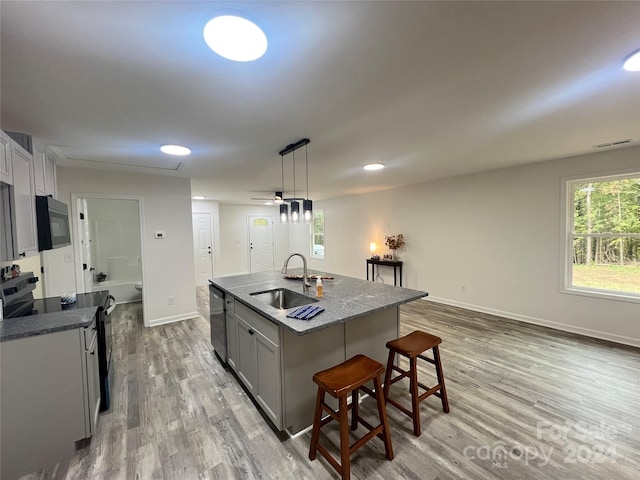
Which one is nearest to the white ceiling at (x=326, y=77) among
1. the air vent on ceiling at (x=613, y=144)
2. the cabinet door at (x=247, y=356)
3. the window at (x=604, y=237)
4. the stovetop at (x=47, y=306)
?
the air vent on ceiling at (x=613, y=144)

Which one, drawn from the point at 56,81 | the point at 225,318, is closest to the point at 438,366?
the point at 225,318

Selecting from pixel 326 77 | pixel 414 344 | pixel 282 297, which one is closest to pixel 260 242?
pixel 282 297

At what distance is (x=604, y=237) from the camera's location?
10.6 ft

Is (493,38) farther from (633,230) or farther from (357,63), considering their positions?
(633,230)

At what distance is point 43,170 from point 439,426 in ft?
13.2

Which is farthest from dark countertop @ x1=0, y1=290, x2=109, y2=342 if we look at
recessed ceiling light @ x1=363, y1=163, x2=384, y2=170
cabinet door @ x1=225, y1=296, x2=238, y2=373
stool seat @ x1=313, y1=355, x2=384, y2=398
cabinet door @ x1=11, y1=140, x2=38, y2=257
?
recessed ceiling light @ x1=363, y1=163, x2=384, y2=170

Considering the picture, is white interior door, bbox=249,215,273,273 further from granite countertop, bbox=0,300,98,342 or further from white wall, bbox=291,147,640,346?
granite countertop, bbox=0,300,98,342

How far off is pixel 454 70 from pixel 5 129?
3.23 metres

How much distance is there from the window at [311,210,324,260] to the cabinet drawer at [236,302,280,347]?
539cm

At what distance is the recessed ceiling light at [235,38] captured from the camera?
3.45 feet

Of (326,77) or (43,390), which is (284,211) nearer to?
(326,77)

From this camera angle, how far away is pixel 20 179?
196 centimetres

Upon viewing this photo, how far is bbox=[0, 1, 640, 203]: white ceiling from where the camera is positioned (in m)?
1.04

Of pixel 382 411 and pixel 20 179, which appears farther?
pixel 20 179
